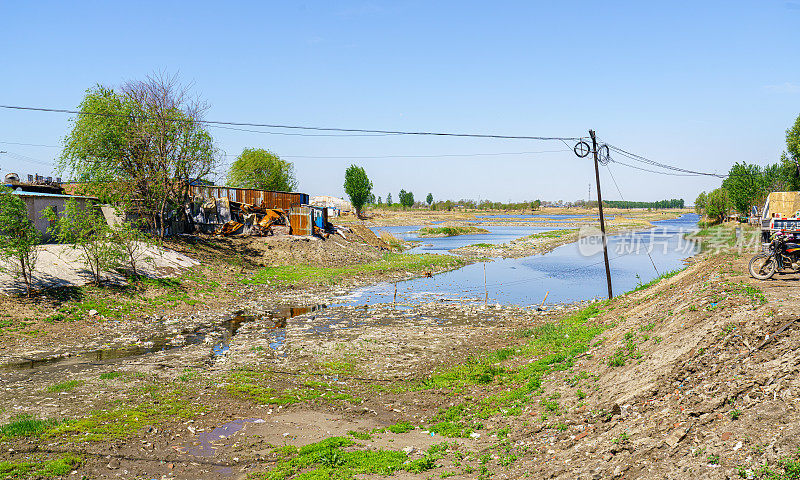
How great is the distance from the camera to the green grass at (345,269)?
119ft

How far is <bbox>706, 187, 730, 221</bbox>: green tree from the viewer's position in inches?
4090

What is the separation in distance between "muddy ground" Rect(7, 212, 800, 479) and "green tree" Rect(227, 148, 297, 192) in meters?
62.8

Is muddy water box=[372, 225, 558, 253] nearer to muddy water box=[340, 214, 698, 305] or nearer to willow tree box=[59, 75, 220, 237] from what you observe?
muddy water box=[340, 214, 698, 305]

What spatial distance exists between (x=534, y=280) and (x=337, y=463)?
35.9 meters

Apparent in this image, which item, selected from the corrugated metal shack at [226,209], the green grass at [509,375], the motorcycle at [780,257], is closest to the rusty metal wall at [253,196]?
the corrugated metal shack at [226,209]

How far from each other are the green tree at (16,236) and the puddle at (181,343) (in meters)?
7.31

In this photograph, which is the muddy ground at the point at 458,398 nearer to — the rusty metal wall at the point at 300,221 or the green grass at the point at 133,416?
the green grass at the point at 133,416

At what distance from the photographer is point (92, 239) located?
26.6 m

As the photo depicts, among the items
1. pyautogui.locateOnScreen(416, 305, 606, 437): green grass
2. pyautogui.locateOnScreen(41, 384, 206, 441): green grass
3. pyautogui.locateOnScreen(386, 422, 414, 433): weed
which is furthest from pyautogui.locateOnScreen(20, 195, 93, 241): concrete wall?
pyautogui.locateOnScreen(386, 422, 414, 433): weed

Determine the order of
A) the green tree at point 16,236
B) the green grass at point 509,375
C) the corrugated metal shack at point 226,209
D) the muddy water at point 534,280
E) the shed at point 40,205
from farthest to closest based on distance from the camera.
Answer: the corrugated metal shack at point 226,209 → the muddy water at point 534,280 → the shed at point 40,205 → the green tree at point 16,236 → the green grass at point 509,375

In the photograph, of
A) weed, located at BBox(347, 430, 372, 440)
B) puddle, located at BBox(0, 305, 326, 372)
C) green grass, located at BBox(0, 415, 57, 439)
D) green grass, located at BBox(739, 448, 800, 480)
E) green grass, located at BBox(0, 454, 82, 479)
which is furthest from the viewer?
puddle, located at BBox(0, 305, 326, 372)

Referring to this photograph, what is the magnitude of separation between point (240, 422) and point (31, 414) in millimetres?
5440

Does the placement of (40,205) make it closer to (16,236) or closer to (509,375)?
(16,236)

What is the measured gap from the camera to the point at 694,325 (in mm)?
13148
